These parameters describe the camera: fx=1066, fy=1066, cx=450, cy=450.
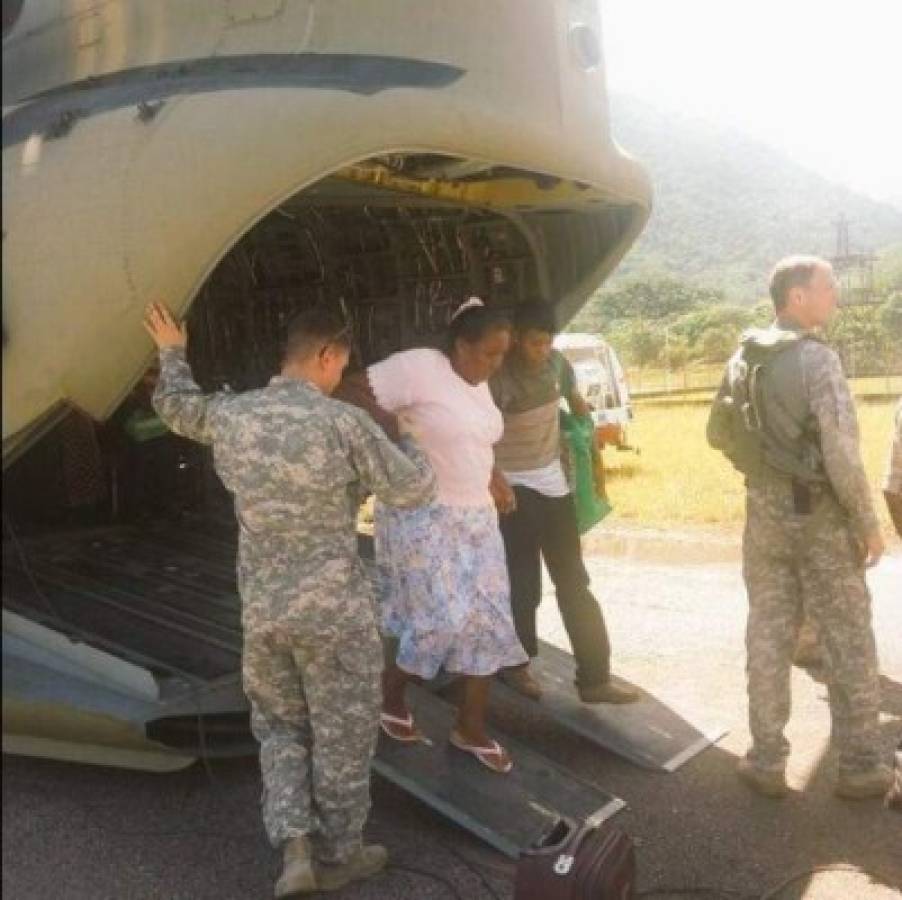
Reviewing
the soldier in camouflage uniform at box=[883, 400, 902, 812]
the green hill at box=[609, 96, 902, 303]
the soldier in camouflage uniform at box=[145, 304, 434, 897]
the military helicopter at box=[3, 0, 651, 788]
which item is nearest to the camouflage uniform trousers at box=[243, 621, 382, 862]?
the soldier in camouflage uniform at box=[145, 304, 434, 897]

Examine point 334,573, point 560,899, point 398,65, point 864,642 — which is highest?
point 398,65

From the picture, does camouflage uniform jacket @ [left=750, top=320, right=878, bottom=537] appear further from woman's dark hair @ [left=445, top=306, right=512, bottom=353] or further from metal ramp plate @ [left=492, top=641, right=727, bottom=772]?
metal ramp plate @ [left=492, top=641, right=727, bottom=772]

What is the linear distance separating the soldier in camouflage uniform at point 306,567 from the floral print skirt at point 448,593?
49 cm

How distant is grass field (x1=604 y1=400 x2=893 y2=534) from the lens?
31.2 ft

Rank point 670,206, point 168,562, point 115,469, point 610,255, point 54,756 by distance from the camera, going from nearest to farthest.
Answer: point 54,756, point 610,255, point 168,562, point 115,469, point 670,206

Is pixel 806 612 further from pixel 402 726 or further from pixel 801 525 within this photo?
pixel 402 726

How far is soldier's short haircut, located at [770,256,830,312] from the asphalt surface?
1.79 metres

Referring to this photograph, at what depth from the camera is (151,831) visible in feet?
9.92

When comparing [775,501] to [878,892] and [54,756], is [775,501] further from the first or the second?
[54,756]

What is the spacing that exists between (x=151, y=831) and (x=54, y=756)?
2.57 feet

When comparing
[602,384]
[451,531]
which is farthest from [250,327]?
[602,384]

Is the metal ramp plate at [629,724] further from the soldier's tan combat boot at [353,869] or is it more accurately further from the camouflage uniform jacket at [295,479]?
the camouflage uniform jacket at [295,479]

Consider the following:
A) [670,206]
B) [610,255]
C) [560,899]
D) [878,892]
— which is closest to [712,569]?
[610,255]

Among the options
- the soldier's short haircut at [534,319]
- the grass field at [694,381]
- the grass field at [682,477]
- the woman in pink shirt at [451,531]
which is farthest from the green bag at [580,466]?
the grass field at [694,381]
